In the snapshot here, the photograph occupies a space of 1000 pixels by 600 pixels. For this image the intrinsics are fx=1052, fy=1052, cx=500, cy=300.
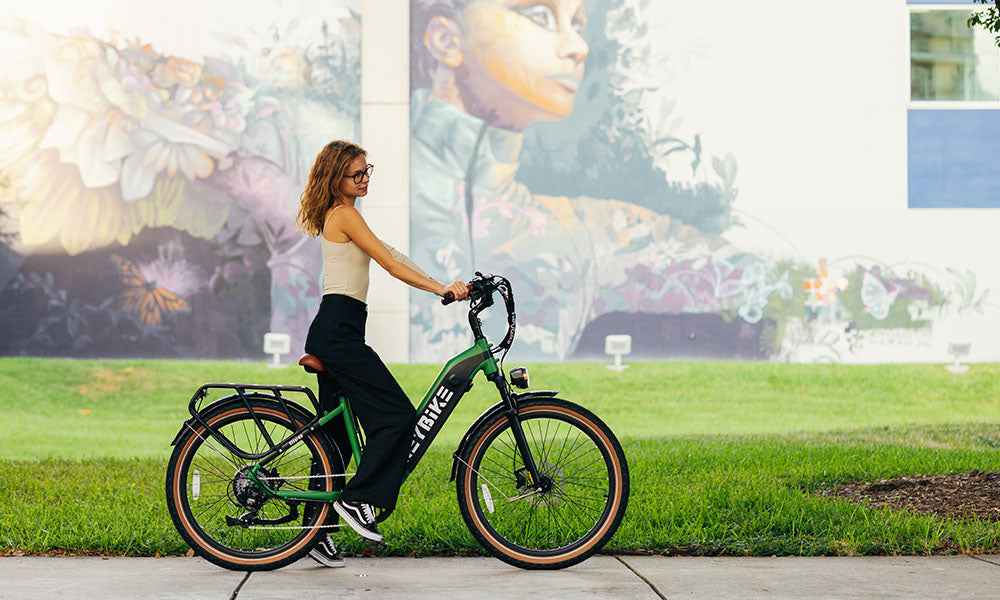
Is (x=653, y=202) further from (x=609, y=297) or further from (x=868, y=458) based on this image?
(x=868, y=458)

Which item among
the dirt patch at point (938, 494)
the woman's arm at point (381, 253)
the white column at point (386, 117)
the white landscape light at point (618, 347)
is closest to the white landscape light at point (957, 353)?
the white landscape light at point (618, 347)

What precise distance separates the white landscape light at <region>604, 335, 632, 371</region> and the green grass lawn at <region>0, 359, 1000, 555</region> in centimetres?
13

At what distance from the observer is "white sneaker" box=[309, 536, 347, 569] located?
16.5 ft

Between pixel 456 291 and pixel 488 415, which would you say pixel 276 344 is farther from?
pixel 456 291

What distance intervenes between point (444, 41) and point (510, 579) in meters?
10.4

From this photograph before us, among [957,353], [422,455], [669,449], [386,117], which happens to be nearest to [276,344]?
[386,117]

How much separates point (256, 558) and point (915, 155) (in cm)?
1194

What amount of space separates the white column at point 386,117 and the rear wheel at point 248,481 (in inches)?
347

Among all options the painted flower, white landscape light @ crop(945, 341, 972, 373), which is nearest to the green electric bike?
the painted flower

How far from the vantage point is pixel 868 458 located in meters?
8.65

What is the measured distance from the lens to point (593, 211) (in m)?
13.8

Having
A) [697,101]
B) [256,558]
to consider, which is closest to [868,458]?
[256,558]

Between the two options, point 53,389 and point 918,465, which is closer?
point 918,465

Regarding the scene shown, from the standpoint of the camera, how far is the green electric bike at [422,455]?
4945mm
